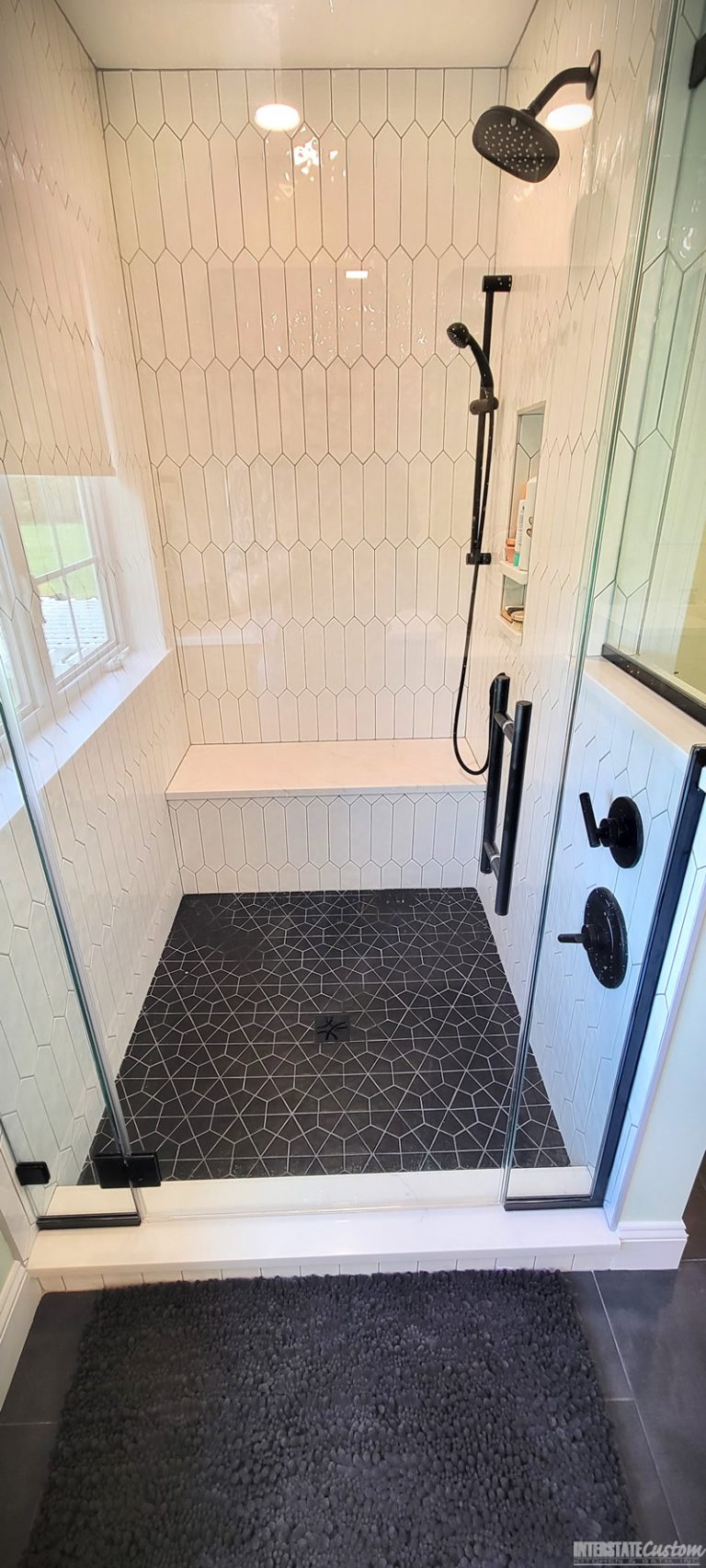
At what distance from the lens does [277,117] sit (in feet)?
6.95

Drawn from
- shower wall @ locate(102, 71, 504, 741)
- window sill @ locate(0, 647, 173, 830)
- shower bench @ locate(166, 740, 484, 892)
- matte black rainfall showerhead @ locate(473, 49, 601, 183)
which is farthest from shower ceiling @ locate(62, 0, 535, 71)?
shower bench @ locate(166, 740, 484, 892)

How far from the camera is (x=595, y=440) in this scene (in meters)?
1.43

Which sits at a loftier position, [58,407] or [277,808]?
[58,407]

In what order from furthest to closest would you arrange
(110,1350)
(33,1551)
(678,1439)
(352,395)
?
(352,395)
(110,1350)
(678,1439)
(33,1551)

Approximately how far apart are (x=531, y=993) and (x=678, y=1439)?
72 centimetres

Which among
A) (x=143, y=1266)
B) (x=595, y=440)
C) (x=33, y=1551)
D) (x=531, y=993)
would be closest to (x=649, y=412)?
(x=595, y=440)

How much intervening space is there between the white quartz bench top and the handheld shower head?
45.8 inches

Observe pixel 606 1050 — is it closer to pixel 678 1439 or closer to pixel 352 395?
pixel 678 1439

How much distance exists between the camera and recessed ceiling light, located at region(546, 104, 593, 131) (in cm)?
144

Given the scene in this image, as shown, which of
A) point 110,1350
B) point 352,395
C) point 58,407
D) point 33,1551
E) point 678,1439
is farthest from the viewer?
point 352,395

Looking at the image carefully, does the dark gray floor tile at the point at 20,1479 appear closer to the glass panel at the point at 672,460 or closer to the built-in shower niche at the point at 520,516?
the glass panel at the point at 672,460

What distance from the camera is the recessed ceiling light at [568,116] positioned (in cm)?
144

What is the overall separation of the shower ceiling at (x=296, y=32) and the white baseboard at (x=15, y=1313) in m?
2.83

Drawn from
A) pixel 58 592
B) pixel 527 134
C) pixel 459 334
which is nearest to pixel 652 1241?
pixel 58 592
